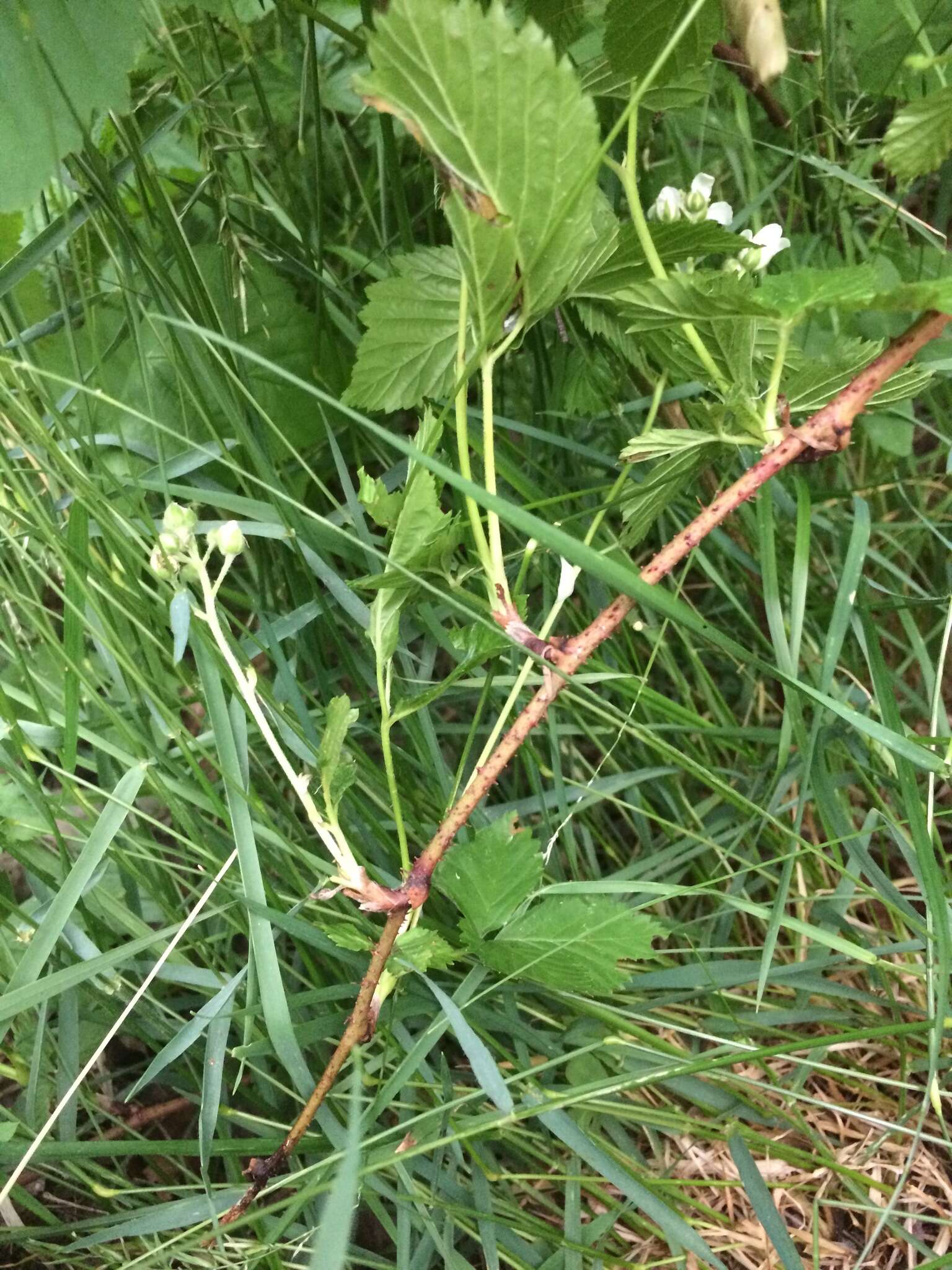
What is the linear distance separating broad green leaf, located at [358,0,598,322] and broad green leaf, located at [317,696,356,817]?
248mm

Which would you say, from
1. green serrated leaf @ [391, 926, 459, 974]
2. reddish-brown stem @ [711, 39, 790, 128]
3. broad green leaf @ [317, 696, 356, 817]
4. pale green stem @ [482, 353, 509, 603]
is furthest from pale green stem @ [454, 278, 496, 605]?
reddish-brown stem @ [711, 39, 790, 128]

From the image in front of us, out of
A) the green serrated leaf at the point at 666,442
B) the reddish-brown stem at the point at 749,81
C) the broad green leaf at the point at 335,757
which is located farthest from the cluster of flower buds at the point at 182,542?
the reddish-brown stem at the point at 749,81

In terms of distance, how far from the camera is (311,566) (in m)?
0.67

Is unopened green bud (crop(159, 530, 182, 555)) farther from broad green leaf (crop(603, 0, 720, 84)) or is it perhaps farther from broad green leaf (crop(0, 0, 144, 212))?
broad green leaf (crop(603, 0, 720, 84))

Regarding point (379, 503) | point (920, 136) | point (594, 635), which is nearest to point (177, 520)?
point (379, 503)

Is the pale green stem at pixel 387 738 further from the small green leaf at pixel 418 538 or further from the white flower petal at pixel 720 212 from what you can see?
the white flower petal at pixel 720 212

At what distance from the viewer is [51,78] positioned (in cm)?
49

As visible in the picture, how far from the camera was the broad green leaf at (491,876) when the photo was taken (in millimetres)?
567

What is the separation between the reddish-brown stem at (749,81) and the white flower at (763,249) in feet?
0.41

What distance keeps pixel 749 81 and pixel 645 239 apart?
0.33 m

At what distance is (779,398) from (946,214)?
0.62m

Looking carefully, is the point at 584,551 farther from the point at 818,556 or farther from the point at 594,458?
the point at 818,556

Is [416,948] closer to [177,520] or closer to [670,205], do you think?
[177,520]

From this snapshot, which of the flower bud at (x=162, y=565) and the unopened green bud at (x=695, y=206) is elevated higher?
the unopened green bud at (x=695, y=206)
